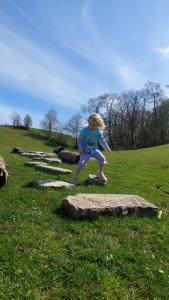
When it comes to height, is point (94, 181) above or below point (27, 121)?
below

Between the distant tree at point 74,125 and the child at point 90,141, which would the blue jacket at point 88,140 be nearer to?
the child at point 90,141

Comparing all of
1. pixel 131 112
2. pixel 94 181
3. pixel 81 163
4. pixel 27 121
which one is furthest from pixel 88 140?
pixel 27 121

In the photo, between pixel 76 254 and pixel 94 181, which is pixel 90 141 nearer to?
pixel 94 181

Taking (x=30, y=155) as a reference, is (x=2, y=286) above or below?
below

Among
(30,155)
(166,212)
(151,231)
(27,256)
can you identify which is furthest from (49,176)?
(30,155)

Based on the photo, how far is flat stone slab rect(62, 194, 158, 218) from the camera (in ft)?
26.4

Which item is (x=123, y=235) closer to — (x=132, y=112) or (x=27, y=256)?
(x=27, y=256)

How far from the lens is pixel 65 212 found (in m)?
8.36

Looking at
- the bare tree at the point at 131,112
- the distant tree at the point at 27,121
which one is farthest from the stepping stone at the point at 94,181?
the distant tree at the point at 27,121

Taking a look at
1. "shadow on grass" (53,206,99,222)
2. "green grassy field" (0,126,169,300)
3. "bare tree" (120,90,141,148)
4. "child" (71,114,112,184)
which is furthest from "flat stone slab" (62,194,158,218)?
"bare tree" (120,90,141,148)

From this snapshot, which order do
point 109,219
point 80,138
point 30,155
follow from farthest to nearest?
point 30,155 → point 80,138 → point 109,219

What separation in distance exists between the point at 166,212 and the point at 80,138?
4369 mm

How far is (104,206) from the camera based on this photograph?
838 cm

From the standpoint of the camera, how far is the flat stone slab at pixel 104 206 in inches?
317
